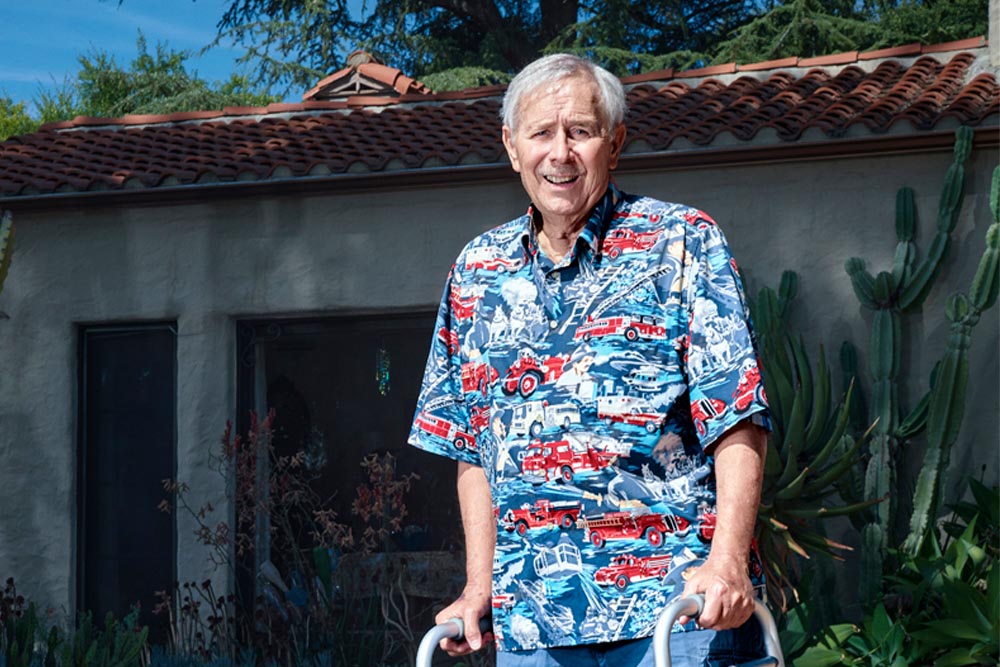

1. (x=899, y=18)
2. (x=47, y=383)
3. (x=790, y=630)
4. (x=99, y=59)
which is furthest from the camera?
(x=99, y=59)

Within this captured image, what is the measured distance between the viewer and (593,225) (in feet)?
8.16

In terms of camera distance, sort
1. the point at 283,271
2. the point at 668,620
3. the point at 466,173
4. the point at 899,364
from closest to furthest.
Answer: the point at 668,620, the point at 899,364, the point at 466,173, the point at 283,271

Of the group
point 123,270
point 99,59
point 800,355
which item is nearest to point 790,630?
point 800,355

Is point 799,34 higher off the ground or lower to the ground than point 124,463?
higher

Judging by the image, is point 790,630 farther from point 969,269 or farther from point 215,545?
point 215,545

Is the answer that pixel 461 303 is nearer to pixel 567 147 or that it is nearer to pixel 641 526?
pixel 567 147

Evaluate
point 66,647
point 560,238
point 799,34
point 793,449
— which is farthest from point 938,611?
point 799,34

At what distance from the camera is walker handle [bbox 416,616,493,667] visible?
2.41m

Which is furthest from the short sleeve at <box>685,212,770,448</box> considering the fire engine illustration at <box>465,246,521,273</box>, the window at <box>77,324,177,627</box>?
the window at <box>77,324,177,627</box>

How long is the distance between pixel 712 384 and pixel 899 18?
15.6 m

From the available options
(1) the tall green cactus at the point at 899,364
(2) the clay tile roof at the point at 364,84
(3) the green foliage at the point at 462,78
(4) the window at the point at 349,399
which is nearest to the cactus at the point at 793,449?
(1) the tall green cactus at the point at 899,364

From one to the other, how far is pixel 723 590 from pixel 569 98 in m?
0.96

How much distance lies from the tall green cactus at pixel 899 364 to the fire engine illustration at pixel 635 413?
5.01 m

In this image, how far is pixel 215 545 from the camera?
26.1ft
